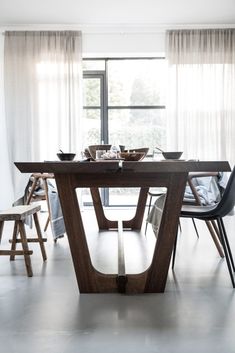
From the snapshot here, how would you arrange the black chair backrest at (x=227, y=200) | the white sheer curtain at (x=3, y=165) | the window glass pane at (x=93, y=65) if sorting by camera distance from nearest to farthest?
1. the black chair backrest at (x=227, y=200)
2. the white sheer curtain at (x=3, y=165)
3. the window glass pane at (x=93, y=65)

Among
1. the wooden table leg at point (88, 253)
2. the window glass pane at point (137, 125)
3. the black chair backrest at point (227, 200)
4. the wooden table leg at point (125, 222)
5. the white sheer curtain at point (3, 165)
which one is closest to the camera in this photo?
the wooden table leg at point (88, 253)

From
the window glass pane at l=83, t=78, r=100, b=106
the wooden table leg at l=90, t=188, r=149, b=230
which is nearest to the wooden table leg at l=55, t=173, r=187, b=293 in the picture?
the wooden table leg at l=90, t=188, r=149, b=230

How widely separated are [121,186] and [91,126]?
3767 millimetres

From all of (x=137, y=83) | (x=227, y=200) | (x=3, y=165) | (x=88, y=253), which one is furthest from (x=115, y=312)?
(x=137, y=83)

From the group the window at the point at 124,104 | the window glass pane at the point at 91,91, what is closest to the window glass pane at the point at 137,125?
the window at the point at 124,104

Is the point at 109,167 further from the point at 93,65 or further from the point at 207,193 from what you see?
the point at 93,65

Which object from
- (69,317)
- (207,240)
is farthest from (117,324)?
(207,240)

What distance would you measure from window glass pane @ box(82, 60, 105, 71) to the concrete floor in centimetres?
363

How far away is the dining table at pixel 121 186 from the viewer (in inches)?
67.8

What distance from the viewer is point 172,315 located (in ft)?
5.51

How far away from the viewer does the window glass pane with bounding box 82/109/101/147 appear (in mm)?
5500

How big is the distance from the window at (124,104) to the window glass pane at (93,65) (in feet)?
0.05

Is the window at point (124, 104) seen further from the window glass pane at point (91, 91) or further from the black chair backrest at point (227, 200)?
the black chair backrest at point (227, 200)

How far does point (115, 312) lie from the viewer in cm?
172
